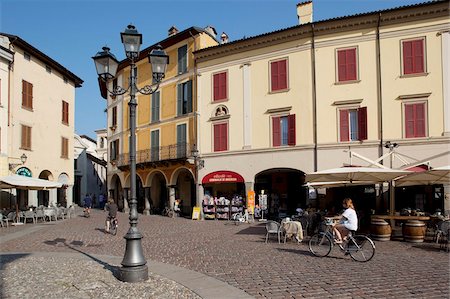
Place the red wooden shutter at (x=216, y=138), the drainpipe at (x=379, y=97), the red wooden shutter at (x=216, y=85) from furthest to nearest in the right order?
1. the red wooden shutter at (x=216, y=85)
2. the red wooden shutter at (x=216, y=138)
3. the drainpipe at (x=379, y=97)

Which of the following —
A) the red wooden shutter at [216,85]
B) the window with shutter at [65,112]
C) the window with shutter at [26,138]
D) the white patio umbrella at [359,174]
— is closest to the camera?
the white patio umbrella at [359,174]

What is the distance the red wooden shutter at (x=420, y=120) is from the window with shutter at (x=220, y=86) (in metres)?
10.4

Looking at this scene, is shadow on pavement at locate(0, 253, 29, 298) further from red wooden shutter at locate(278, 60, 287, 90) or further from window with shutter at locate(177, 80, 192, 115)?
window with shutter at locate(177, 80, 192, 115)

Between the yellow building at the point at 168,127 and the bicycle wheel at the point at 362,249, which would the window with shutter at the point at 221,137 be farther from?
the bicycle wheel at the point at 362,249

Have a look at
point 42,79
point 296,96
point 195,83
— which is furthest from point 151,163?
point 296,96

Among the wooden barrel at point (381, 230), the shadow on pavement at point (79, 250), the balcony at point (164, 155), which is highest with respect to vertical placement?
the balcony at point (164, 155)

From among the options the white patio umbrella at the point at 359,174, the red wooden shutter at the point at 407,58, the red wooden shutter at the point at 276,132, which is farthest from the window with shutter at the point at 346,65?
the white patio umbrella at the point at 359,174

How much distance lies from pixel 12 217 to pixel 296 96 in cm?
1595

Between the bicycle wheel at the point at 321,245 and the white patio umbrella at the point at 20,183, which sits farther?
the white patio umbrella at the point at 20,183

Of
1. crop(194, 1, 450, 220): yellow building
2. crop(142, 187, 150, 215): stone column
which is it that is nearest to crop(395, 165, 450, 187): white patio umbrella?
crop(194, 1, 450, 220): yellow building

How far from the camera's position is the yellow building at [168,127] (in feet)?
84.8

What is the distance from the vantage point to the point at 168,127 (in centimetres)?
2716

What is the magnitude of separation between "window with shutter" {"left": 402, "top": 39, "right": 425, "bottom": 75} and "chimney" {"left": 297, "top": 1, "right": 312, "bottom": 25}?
565cm

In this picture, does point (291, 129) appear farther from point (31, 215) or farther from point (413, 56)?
point (31, 215)
